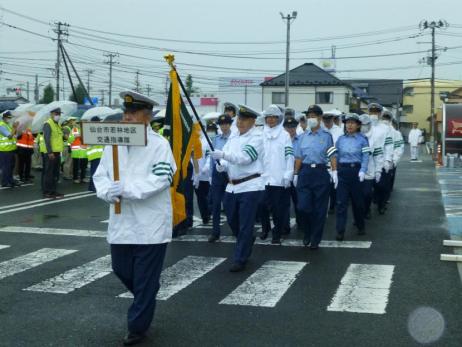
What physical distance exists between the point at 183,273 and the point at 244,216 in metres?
0.96

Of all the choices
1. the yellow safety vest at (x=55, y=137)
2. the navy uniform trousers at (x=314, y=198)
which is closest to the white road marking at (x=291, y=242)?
the navy uniform trousers at (x=314, y=198)

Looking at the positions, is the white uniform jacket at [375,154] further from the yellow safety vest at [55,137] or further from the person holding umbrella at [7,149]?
the person holding umbrella at [7,149]

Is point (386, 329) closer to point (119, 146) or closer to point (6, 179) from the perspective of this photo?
point (119, 146)

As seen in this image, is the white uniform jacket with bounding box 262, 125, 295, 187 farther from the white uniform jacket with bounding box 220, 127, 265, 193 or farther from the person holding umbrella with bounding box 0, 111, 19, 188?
the person holding umbrella with bounding box 0, 111, 19, 188

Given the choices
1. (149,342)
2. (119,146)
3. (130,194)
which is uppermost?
(119,146)

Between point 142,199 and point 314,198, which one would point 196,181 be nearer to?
point 314,198

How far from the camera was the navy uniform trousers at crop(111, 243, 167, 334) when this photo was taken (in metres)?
5.09

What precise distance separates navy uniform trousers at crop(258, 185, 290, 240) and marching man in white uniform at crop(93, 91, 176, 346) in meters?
4.38

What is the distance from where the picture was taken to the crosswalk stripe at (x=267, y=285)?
632 centimetres

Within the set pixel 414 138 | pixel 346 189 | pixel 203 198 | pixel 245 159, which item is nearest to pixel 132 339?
pixel 245 159

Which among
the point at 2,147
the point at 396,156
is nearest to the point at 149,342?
the point at 396,156

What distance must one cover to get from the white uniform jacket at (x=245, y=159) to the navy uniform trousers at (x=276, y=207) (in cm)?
159

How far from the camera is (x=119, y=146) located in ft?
17.1

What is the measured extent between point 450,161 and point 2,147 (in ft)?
65.7
